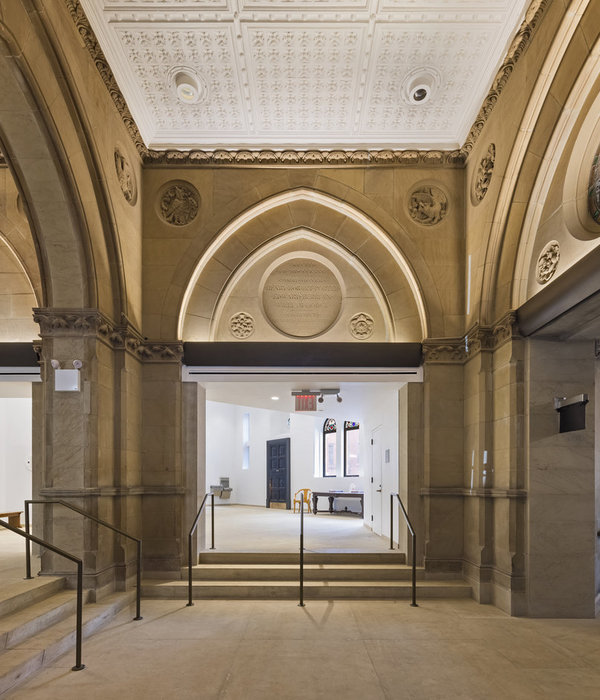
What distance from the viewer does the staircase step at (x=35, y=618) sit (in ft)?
17.3

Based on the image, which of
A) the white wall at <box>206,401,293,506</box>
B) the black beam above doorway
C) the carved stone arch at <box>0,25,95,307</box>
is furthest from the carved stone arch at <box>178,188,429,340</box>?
the white wall at <box>206,401,293,506</box>

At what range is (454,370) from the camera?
29.1ft

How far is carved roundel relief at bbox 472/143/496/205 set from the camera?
8.10 metres

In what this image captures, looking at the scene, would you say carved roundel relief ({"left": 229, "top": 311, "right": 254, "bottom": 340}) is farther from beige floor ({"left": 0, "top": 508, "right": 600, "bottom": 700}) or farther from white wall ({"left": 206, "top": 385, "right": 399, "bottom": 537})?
beige floor ({"left": 0, "top": 508, "right": 600, "bottom": 700})

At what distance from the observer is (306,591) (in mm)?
7867

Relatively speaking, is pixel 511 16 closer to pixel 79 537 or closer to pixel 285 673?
pixel 285 673

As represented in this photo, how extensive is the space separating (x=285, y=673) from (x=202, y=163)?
7078mm

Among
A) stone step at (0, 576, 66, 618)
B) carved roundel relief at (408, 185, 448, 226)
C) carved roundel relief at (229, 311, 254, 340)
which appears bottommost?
stone step at (0, 576, 66, 618)

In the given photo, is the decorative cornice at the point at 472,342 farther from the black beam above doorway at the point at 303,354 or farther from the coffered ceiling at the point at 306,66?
the coffered ceiling at the point at 306,66

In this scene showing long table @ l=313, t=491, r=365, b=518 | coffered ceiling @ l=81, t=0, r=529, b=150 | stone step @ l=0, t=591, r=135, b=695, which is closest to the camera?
stone step @ l=0, t=591, r=135, b=695

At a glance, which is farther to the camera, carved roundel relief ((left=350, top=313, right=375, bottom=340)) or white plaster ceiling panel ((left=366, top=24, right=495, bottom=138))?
carved roundel relief ((left=350, top=313, right=375, bottom=340))

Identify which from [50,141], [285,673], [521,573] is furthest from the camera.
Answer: [521,573]

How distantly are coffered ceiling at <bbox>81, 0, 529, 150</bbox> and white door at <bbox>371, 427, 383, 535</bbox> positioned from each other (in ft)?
20.0

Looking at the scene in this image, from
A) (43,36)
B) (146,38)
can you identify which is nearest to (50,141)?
(43,36)
